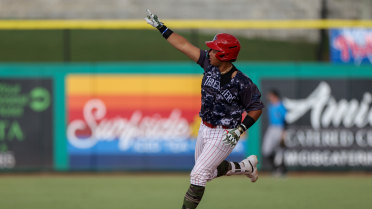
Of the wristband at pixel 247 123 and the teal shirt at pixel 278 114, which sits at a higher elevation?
the teal shirt at pixel 278 114

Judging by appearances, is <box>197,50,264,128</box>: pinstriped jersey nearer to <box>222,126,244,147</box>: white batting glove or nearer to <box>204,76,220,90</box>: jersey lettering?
<box>204,76,220,90</box>: jersey lettering

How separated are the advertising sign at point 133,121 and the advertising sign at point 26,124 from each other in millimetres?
511

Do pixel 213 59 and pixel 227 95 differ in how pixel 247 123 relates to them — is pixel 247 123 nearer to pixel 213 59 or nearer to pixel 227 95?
pixel 227 95

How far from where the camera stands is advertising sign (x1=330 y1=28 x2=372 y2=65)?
17812 millimetres

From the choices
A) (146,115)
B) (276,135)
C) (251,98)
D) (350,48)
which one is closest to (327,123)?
(276,135)

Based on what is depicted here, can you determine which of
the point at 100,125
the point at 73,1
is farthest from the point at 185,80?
the point at 73,1

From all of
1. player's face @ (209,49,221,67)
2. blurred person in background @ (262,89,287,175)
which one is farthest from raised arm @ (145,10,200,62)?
blurred person in background @ (262,89,287,175)

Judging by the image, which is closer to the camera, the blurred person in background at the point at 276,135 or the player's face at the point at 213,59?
the player's face at the point at 213,59

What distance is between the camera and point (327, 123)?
17625 millimetres

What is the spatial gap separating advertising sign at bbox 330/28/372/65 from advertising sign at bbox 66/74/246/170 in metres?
2.97

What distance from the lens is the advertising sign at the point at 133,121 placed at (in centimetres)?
1734

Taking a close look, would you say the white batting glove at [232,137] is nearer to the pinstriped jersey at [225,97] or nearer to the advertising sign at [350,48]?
the pinstriped jersey at [225,97]
